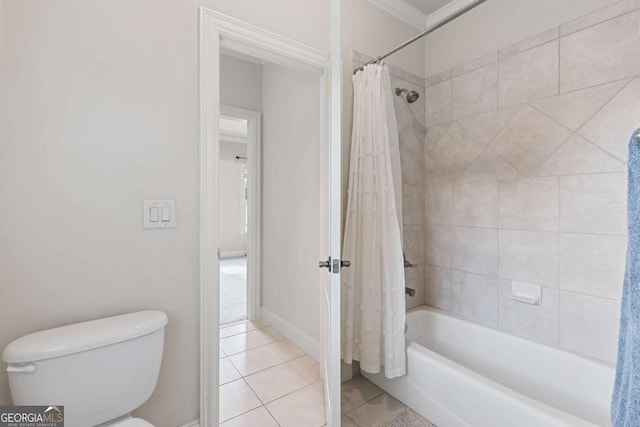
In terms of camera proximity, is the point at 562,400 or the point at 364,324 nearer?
the point at 562,400

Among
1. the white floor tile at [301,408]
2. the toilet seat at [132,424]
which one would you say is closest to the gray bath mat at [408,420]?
the white floor tile at [301,408]

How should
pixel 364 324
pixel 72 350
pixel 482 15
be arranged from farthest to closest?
pixel 482 15
pixel 364 324
pixel 72 350

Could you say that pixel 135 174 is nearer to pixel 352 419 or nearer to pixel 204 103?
pixel 204 103

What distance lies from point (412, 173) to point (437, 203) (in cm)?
30

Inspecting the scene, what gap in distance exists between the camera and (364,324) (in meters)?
1.70

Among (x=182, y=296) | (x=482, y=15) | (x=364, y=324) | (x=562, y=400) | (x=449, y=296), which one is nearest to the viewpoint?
(x=182, y=296)

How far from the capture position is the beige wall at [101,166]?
40.9 inches

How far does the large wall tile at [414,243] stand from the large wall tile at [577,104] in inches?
42.4

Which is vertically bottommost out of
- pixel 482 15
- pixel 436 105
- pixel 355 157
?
pixel 355 157

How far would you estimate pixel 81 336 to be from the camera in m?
0.99

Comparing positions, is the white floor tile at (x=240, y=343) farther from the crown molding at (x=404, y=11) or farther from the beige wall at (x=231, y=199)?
the beige wall at (x=231, y=199)

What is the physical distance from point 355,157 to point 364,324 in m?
1.03

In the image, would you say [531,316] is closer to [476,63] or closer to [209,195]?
[476,63]

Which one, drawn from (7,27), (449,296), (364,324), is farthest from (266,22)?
(449,296)
